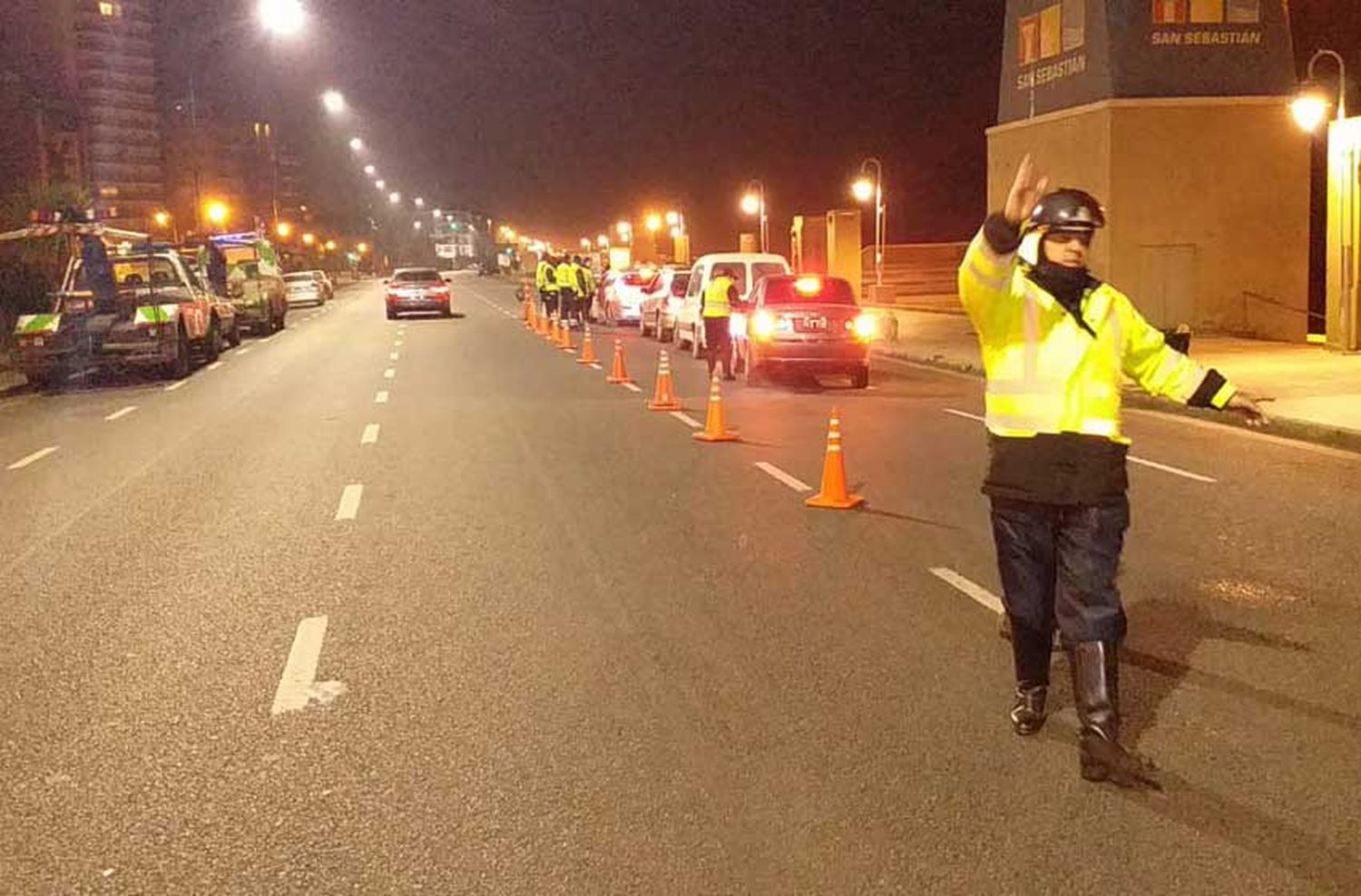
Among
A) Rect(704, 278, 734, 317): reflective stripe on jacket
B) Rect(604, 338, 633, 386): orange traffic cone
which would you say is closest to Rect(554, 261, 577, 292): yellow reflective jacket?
Rect(604, 338, 633, 386): orange traffic cone

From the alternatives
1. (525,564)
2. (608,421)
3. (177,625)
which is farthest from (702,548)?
(608,421)

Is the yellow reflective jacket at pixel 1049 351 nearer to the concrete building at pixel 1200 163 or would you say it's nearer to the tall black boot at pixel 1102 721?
the tall black boot at pixel 1102 721

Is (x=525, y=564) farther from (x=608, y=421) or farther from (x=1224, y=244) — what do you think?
(x=1224, y=244)

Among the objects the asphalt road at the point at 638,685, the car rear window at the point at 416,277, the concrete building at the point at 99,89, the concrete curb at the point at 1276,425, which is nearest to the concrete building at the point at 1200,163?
the concrete curb at the point at 1276,425

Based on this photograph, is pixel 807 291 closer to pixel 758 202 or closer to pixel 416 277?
pixel 416 277

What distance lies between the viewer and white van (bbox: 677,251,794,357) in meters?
28.9

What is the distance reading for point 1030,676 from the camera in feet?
21.1

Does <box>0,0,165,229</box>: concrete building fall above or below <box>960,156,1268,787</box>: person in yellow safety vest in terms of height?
above

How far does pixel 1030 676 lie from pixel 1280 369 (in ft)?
61.4

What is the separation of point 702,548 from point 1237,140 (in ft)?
82.1

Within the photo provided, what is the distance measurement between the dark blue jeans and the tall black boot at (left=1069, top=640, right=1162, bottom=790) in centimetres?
7

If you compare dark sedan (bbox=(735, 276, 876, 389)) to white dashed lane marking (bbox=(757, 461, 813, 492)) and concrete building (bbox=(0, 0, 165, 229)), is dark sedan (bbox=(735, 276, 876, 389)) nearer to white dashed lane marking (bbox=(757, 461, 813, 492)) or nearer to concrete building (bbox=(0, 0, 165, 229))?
white dashed lane marking (bbox=(757, 461, 813, 492))

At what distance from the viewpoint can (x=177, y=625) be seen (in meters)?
8.88

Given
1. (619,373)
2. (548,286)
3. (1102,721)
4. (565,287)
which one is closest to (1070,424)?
(1102,721)
